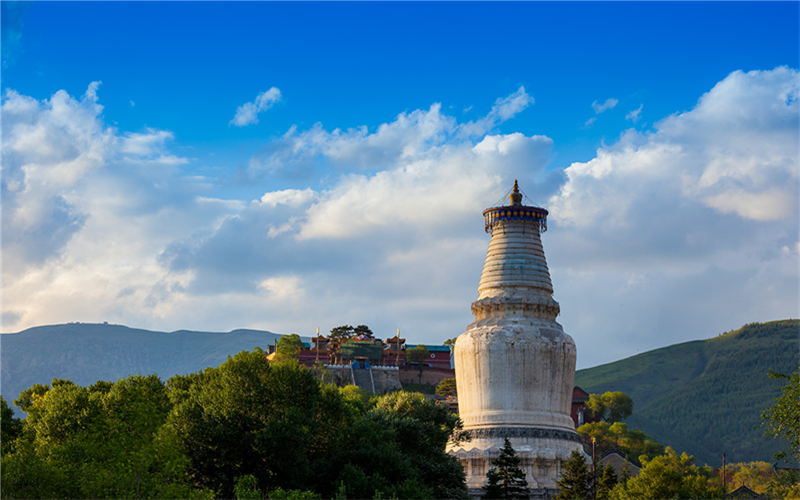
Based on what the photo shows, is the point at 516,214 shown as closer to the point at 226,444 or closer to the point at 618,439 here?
the point at 226,444

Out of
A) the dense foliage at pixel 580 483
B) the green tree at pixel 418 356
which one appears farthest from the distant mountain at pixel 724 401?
the dense foliage at pixel 580 483

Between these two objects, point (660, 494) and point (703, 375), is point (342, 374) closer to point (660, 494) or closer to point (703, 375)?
point (660, 494)

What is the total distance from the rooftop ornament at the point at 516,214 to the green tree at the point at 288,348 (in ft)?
142

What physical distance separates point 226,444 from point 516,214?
84.0ft

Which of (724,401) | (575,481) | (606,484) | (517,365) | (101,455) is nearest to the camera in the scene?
(101,455)

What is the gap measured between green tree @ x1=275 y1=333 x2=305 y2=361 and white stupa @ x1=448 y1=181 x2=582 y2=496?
4397 cm

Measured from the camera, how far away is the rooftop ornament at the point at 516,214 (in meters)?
52.3

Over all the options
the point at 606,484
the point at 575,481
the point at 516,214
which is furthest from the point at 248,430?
the point at 516,214

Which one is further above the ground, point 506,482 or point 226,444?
point 226,444

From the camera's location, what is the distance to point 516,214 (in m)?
52.3

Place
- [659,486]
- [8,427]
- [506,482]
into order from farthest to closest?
[8,427], [506,482], [659,486]

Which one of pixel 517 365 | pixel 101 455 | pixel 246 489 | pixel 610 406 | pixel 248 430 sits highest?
pixel 517 365

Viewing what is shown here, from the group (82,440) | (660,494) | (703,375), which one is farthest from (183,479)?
(703,375)

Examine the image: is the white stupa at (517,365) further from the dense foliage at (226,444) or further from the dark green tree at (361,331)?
the dark green tree at (361,331)
